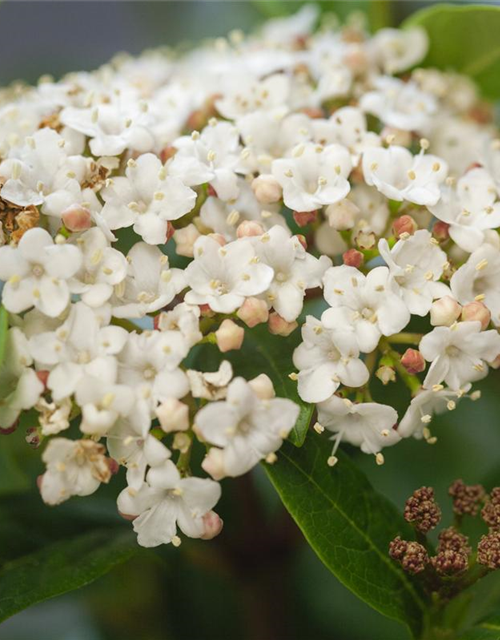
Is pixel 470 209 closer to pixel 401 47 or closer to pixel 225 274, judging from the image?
pixel 225 274

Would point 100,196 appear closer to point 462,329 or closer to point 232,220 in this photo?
point 232,220

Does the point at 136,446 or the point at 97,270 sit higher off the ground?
the point at 97,270

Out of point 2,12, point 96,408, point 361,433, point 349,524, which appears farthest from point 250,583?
point 2,12

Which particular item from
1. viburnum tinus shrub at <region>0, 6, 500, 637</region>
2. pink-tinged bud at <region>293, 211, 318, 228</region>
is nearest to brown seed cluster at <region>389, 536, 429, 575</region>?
viburnum tinus shrub at <region>0, 6, 500, 637</region>

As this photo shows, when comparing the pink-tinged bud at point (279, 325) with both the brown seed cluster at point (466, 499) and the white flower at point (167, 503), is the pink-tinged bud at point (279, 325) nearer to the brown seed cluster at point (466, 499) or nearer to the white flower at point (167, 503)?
the white flower at point (167, 503)

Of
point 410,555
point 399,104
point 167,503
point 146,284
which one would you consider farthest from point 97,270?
point 399,104
